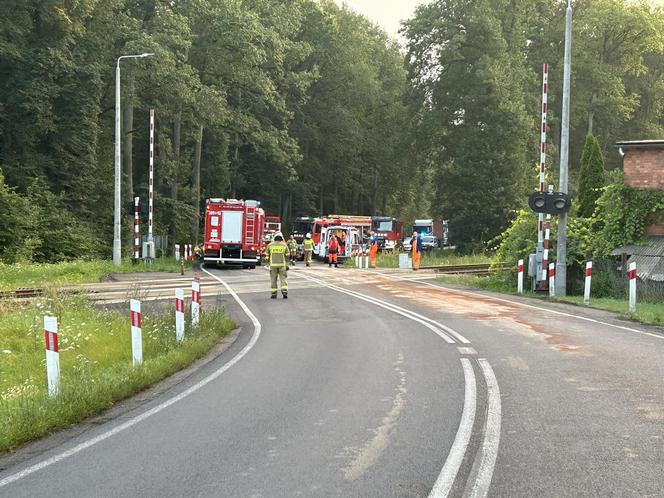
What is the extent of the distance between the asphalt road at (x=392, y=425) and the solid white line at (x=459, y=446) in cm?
2

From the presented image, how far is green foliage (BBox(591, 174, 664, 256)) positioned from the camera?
20.8 m

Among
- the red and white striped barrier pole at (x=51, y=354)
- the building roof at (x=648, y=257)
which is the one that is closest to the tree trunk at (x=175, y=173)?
the building roof at (x=648, y=257)

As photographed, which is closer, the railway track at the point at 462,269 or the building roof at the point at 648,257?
the building roof at the point at 648,257

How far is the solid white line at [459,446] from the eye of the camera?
4.85 meters

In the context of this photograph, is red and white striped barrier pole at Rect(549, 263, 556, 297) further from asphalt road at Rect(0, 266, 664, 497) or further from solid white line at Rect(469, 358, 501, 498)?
solid white line at Rect(469, 358, 501, 498)

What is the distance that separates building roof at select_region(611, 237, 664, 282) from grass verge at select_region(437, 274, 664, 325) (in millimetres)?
1133

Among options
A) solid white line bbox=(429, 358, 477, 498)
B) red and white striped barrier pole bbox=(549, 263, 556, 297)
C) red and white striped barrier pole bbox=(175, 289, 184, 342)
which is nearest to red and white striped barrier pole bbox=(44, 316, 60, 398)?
red and white striped barrier pole bbox=(175, 289, 184, 342)

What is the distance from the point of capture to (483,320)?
47.2ft

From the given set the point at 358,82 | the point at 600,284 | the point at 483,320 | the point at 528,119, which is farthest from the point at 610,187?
the point at 358,82

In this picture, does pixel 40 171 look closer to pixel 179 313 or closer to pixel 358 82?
pixel 179 313

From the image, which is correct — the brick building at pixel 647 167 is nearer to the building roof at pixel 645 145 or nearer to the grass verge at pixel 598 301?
the building roof at pixel 645 145

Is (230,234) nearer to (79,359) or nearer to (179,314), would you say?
(179,314)

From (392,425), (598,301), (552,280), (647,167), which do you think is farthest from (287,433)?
(647,167)

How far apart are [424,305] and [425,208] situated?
8445cm
